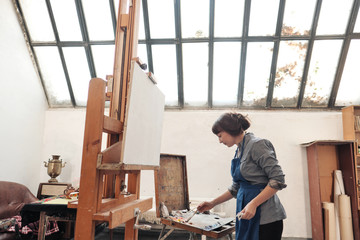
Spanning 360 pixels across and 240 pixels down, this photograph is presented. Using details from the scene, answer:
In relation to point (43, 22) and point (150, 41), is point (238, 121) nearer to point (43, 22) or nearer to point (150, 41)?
point (150, 41)

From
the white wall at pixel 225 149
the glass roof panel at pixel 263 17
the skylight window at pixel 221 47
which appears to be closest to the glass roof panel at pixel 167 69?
the skylight window at pixel 221 47

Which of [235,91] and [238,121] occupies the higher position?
[235,91]

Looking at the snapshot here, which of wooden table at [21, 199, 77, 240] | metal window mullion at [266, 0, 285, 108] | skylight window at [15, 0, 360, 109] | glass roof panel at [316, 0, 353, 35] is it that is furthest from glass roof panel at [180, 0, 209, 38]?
wooden table at [21, 199, 77, 240]

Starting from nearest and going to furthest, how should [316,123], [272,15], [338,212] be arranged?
1. [338,212]
2. [272,15]
3. [316,123]

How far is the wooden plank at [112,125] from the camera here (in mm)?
1421

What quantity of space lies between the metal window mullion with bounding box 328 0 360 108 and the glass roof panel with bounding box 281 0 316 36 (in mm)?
529

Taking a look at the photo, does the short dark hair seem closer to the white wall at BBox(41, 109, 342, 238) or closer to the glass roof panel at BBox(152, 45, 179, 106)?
the white wall at BBox(41, 109, 342, 238)

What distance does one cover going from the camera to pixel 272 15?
4.18 meters

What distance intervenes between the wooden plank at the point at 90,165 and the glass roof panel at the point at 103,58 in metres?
3.44

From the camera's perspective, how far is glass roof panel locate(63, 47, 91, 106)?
4.67 meters

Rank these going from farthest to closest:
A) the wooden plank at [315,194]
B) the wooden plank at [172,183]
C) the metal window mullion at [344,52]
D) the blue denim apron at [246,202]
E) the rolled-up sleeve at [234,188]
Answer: the metal window mullion at [344,52] → the wooden plank at [315,194] → the wooden plank at [172,183] → the rolled-up sleeve at [234,188] → the blue denim apron at [246,202]

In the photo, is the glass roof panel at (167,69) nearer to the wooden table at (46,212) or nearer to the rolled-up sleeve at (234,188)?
the wooden table at (46,212)

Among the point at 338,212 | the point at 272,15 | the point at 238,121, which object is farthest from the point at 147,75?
the point at 338,212

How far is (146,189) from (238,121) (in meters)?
3.14
